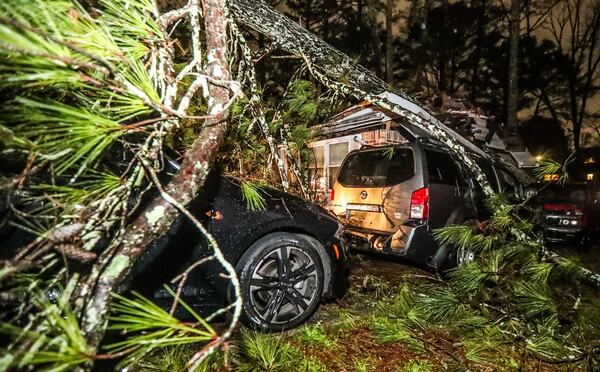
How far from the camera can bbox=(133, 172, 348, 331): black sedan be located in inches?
Answer: 102

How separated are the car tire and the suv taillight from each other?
1.75 metres

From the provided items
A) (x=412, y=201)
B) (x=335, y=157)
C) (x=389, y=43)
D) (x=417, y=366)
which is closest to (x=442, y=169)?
(x=412, y=201)

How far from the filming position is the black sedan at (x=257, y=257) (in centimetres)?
259

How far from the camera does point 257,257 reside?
9.46 feet

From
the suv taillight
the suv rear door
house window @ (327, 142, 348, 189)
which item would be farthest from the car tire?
house window @ (327, 142, 348, 189)

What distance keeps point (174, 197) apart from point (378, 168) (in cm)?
400

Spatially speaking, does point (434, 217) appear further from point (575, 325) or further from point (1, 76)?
point (1, 76)

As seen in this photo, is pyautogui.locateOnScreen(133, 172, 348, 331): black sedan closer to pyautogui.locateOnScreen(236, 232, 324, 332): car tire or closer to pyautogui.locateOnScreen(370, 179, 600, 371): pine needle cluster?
pyautogui.locateOnScreen(236, 232, 324, 332): car tire

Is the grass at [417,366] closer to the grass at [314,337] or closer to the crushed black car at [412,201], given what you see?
the grass at [314,337]

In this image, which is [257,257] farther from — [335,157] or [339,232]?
[335,157]

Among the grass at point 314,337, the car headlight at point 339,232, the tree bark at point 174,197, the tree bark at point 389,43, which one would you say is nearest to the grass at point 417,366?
the grass at point 314,337

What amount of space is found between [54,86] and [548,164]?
3.44 m

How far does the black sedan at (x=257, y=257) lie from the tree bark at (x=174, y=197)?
130 cm

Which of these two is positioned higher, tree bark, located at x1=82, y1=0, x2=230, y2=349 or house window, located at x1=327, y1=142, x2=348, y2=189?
house window, located at x1=327, y1=142, x2=348, y2=189
